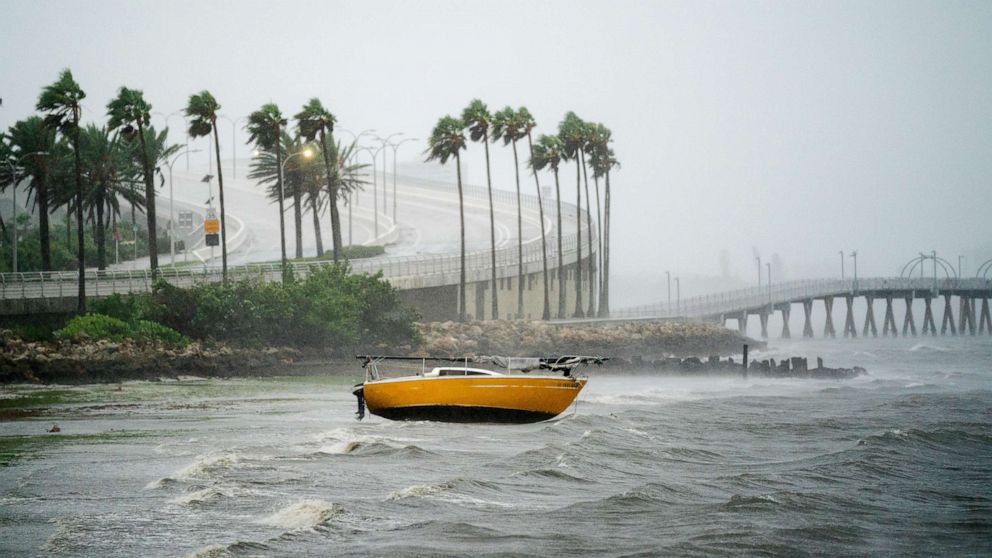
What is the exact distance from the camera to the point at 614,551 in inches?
715

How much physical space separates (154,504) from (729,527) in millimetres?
9410

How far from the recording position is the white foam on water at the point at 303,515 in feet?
65.3

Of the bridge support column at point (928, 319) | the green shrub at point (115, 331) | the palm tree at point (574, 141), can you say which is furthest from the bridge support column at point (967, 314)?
the green shrub at point (115, 331)

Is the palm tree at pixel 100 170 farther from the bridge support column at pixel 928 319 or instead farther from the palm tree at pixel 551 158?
the bridge support column at pixel 928 319

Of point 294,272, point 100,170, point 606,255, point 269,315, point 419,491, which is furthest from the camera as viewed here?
point 606,255

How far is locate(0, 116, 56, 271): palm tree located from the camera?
3081 inches

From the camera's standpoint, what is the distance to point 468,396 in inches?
1455

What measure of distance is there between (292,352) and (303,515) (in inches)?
1804

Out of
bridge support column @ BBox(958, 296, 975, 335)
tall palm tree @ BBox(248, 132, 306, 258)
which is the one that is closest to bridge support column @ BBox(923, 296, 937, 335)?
bridge support column @ BBox(958, 296, 975, 335)

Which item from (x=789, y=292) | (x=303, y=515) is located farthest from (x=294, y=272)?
(x=789, y=292)

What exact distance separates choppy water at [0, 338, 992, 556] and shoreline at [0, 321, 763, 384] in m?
7.64

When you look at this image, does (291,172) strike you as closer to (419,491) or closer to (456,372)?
(456,372)

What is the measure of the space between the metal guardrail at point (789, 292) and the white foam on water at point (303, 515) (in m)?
95.7

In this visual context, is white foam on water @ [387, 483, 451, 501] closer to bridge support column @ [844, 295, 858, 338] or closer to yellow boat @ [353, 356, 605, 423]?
yellow boat @ [353, 356, 605, 423]
